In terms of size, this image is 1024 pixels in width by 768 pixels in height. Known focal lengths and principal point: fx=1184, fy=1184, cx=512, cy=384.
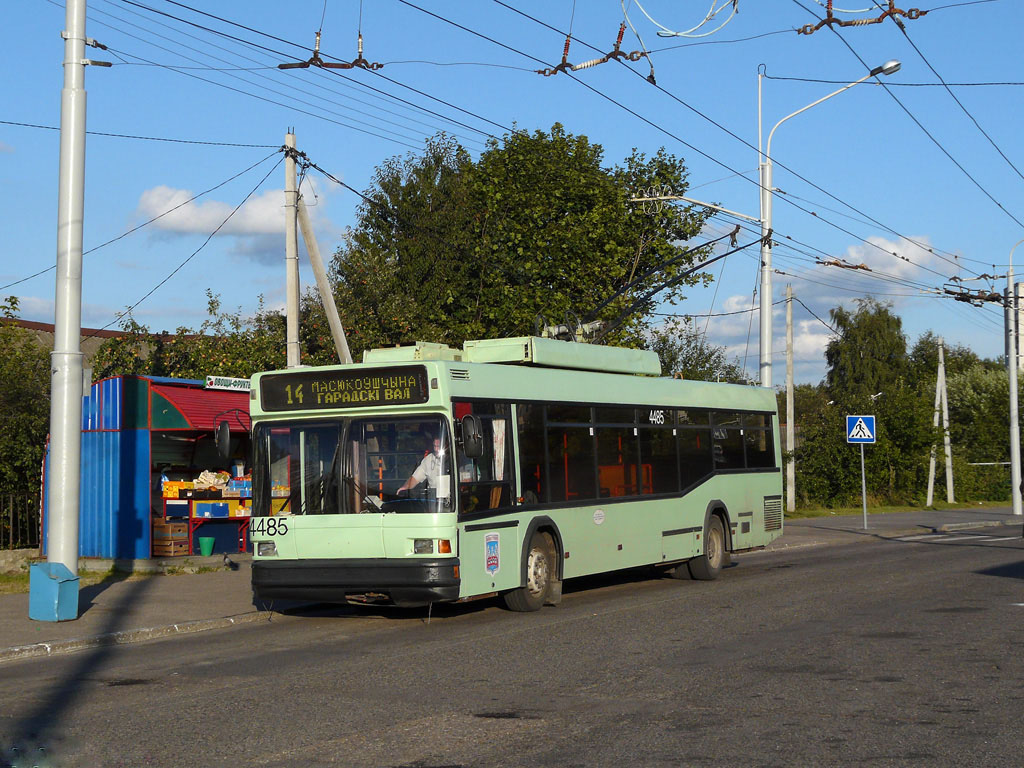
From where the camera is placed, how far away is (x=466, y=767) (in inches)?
241

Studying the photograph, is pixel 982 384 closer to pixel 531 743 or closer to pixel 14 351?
pixel 14 351

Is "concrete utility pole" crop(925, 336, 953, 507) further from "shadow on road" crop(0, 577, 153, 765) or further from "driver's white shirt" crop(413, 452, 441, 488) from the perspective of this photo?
"shadow on road" crop(0, 577, 153, 765)

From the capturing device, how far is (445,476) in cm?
1203

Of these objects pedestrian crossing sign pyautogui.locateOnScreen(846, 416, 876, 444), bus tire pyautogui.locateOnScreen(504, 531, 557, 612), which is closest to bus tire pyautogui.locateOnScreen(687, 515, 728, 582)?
bus tire pyautogui.locateOnScreen(504, 531, 557, 612)

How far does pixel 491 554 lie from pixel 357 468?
170cm

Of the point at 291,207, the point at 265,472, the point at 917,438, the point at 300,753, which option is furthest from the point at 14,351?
the point at 917,438

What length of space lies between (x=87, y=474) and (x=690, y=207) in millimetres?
23683

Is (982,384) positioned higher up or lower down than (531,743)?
higher up

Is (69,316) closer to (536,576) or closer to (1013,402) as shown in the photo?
(536,576)

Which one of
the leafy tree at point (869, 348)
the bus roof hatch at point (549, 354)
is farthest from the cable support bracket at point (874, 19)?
the leafy tree at point (869, 348)

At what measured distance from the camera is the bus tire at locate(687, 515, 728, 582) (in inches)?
693

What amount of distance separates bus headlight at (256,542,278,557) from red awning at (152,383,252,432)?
641 centimetres

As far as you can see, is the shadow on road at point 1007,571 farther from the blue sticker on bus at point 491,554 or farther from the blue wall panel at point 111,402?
the blue wall panel at point 111,402

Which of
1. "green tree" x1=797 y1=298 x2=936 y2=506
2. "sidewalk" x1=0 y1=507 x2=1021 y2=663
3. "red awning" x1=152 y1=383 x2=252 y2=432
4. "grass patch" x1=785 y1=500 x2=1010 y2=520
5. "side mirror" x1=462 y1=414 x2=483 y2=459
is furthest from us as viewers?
"green tree" x1=797 y1=298 x2=936 y2=506
